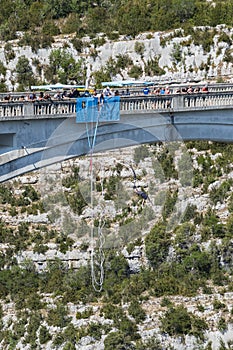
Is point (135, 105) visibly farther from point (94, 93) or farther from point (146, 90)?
point (146, 90)

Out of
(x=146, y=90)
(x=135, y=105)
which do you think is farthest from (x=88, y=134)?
(x=146, y=90)

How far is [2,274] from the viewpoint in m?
101

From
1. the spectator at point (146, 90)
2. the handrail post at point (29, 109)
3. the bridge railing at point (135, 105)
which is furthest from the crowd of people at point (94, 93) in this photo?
the bridge railing at point (135, 105)

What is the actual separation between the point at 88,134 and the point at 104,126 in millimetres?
818

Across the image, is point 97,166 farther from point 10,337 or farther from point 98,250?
point 10,337

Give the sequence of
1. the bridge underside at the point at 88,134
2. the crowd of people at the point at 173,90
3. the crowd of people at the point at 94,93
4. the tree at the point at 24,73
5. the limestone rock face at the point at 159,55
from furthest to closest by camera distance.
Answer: the tree at the point at 24,73
the limestone rock face at the point at 159,55
the crowd of people at the point at 173,90
the crowd of people at the point at 94,93
the bridge underside at the point at 88,134

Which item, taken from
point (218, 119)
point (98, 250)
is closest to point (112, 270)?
point (98, 250)

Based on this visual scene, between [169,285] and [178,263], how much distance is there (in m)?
2.19

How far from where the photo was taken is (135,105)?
73.2m

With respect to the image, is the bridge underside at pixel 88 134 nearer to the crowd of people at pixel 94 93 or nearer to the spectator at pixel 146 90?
the crowd of people at pixel 94 93

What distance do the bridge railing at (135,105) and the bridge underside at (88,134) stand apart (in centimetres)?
26

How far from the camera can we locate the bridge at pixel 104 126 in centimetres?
6988

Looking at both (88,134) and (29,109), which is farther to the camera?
(88,134)

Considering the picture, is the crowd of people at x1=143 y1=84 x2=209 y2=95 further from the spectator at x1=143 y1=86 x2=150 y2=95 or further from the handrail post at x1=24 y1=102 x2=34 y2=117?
the handrail post at x1=24 y1=102 x2=34 y2=117
